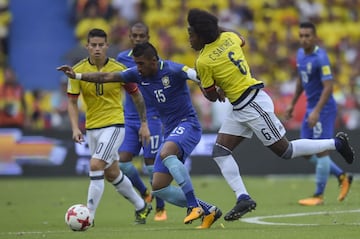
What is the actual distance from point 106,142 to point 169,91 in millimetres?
1191

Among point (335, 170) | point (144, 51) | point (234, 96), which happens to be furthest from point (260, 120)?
point (335, 170)

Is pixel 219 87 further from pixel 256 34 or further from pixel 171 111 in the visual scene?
pixel 256 34

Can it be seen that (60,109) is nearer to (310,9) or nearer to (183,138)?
(310,9)

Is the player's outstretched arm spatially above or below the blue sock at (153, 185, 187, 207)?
above

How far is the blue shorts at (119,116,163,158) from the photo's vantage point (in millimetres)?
13938

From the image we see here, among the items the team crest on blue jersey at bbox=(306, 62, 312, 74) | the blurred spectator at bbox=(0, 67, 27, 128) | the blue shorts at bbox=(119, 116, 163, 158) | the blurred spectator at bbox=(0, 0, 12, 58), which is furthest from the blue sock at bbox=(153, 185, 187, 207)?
the blurred spectator at bbox=(0, 0, 12, 58)

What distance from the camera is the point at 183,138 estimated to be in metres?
11.6

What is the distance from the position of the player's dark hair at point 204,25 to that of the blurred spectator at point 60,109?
12846mm

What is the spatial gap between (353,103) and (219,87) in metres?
14.1

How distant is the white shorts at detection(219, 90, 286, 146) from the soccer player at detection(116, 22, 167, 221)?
2571 mm

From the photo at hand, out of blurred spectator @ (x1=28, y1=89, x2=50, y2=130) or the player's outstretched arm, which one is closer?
the player's outstretched arm

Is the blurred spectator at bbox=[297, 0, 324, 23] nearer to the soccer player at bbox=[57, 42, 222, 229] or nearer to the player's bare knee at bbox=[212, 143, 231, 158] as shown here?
the soccer player at bbox=[57, 42, 222, 229]

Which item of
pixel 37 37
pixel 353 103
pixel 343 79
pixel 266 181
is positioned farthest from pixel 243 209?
pixel 37 37

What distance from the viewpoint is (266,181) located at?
21.3m
